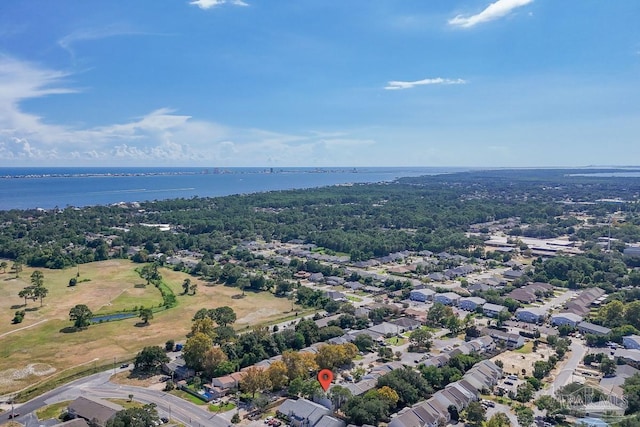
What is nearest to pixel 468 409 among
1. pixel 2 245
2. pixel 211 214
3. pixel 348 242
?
pixel 348 242

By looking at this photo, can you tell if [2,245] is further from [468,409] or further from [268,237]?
[468,409]

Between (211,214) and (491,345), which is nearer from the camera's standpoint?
(491,345)

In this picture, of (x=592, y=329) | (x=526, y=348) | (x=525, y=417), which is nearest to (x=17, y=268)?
(x=526, y=348)

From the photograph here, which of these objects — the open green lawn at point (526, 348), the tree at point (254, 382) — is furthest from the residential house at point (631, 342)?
the tree at point (254, 382)

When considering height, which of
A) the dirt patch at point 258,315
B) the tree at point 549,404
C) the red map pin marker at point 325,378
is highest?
the red map pin marker at point 325,378

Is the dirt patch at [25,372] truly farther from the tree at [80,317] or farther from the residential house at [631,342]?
the residential house at [631,342]

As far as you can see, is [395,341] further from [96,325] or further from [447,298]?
[96,325]
